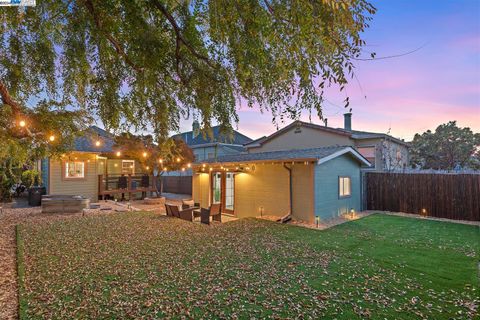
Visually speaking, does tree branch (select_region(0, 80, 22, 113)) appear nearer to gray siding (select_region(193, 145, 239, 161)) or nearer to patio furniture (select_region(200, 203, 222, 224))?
patio furniture (select_region(200, 203, 222, 224))

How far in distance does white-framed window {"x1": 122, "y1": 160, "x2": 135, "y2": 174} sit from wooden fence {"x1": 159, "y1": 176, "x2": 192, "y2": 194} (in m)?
4.37

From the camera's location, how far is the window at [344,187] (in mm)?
11913

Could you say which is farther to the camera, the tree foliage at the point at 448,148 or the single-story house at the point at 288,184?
the tree foliage at the point at 448,148

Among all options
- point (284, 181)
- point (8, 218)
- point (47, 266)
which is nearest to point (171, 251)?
point (47, 266)

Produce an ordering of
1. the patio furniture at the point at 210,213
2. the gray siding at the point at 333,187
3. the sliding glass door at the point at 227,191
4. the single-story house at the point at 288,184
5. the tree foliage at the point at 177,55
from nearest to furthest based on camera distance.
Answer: the tree foliage at the point at 177,55 < the patio furniture at the point at 210,213 < the single-story house at the point at 288,184 < the gray siding at the point at 333,187 < the sliding glass door at the point at 227,191

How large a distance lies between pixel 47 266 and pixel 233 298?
3984 millimetres

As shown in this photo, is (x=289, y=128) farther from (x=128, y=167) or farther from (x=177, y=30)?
(x=177, y=30)

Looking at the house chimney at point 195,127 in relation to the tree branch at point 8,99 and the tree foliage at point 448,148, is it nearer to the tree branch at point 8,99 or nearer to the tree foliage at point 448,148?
the tree branch at point 8,99

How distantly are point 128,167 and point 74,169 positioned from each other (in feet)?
12.4

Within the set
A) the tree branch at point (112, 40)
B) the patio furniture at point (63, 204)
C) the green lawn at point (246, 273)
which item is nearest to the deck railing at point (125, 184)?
the patio furniture at point (63, 204)

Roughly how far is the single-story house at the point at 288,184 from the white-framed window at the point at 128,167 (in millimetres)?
7435

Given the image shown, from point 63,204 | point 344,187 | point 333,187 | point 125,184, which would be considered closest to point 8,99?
point 63,204

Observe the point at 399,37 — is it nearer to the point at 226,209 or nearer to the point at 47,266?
the point at 47,266

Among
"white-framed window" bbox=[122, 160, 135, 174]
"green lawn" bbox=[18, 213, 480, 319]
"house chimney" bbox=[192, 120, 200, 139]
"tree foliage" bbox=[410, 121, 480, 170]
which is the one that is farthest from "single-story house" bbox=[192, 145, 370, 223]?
"tree foliage" bbox=[410, 121, 480, 170]
